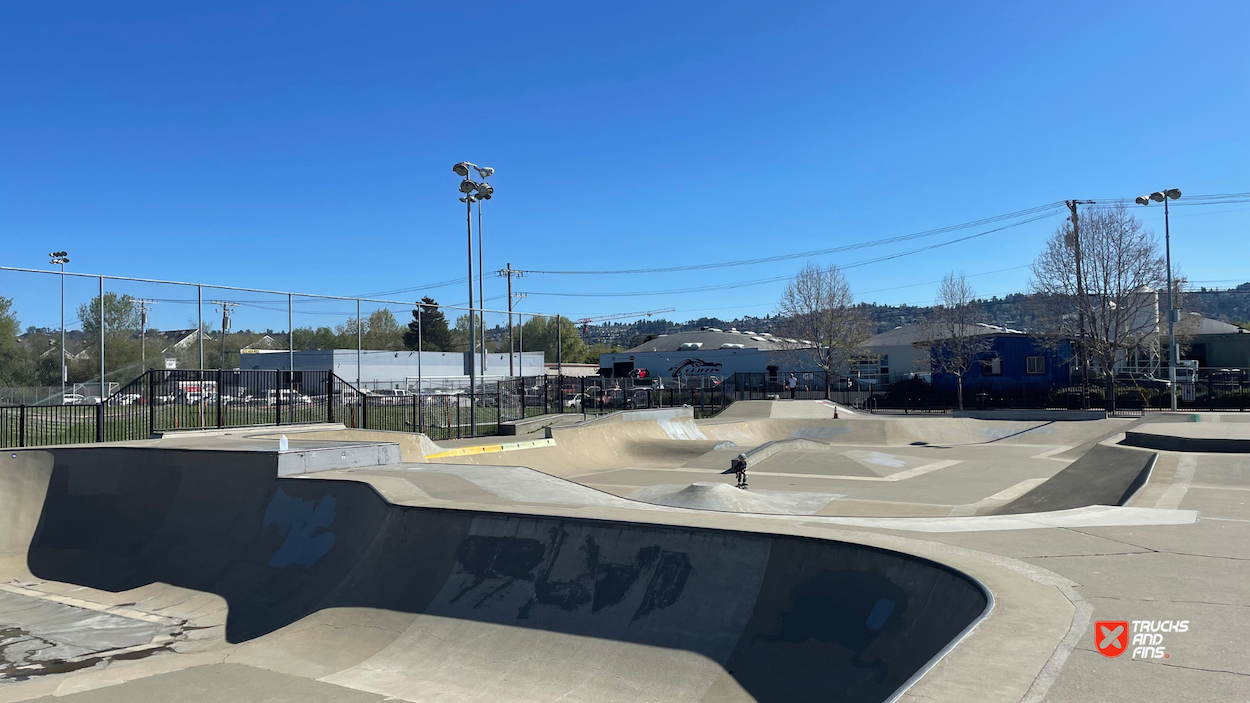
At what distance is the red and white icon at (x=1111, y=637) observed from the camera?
13.1ft

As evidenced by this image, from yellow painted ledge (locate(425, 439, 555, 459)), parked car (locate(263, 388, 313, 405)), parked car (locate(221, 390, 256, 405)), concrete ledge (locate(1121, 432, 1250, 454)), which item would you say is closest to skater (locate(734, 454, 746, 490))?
yellow painted ledge (locate(425, 439, 555, 459))

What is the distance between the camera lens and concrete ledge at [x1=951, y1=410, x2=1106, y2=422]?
2984 centimetres

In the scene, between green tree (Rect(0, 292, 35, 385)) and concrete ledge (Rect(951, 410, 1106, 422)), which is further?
concrete ledge (Rect(951, 410, 1106, 422))

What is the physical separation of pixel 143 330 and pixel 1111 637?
20524 mm

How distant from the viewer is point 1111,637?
4.23m

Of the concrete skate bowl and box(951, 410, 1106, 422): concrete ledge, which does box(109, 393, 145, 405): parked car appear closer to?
the concrete skate bowl

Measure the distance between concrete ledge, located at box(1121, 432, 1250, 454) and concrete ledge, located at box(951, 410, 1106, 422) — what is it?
16182 mm

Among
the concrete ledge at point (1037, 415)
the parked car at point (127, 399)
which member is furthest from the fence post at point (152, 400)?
the concrete ledge at point (1037, 415)

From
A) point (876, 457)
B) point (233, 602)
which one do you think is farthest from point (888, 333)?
point (233, 602)

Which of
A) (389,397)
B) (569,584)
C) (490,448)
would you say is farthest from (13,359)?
(569,584)

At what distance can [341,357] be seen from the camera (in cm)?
2350

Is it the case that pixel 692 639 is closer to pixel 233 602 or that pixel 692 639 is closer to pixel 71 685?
pixel 71 685

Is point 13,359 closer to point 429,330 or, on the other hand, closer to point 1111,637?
point 429,330

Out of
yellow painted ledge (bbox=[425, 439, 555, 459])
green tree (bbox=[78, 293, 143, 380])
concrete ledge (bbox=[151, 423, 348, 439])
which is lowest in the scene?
yellow painted ledge (bbox=[425, 439, 555, 459])
